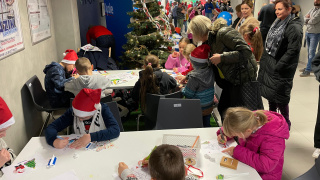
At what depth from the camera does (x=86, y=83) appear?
321 cm

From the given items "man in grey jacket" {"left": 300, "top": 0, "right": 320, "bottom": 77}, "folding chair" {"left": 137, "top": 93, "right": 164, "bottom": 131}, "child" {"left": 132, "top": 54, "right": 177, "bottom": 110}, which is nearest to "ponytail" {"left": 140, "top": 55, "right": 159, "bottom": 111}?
"child" {"left": 132, "top": 54, "right": 177, "bottom": 110}

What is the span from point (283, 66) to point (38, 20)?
3.44 metres

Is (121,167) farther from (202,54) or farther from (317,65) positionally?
(317,65)

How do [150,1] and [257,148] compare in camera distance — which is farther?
[150,1]

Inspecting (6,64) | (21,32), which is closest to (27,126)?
(6,64)

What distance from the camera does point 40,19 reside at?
13.4 ft

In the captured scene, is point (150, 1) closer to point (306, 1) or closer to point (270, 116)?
point (270, 116)

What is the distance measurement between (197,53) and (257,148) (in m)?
1.32

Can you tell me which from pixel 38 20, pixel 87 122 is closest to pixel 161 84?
pixel 87 122

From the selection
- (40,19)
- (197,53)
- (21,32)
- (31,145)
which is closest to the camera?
(31,145)

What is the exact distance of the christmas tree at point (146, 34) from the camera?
5289mm

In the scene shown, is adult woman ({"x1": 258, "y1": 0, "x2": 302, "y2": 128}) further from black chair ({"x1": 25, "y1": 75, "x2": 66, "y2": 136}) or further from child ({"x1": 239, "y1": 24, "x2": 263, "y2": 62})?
black chair ({"x1": 25, "y1": 75, "x2": 66, "y2": 136})

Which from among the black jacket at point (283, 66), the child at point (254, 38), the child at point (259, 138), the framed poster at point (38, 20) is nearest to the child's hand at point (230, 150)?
the child at point (259, 138)

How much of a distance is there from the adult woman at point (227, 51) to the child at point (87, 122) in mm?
1226
